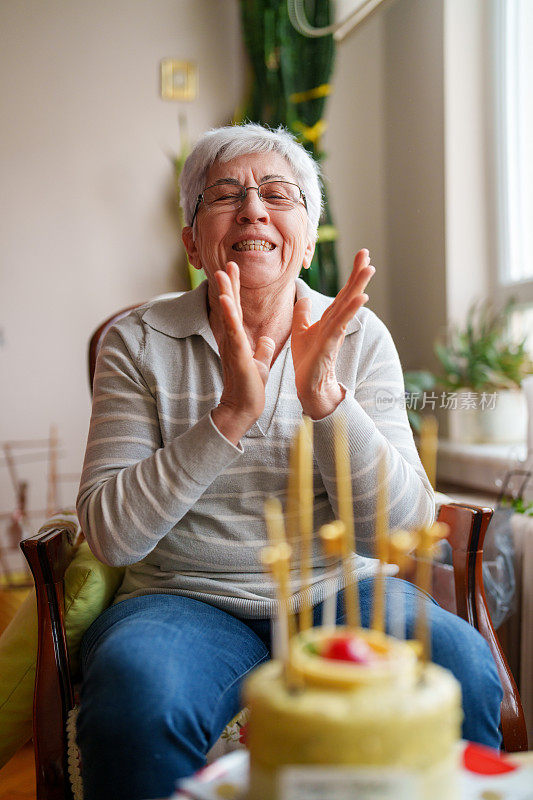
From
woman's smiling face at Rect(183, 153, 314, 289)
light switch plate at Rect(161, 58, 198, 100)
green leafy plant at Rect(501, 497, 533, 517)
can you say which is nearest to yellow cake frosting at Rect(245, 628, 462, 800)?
woman's smiling face at Rect(183, 153, 314, 289)

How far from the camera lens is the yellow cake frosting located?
1.71ft

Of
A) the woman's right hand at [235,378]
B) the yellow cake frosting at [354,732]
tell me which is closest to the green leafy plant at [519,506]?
the woman's right hand at [235,378]

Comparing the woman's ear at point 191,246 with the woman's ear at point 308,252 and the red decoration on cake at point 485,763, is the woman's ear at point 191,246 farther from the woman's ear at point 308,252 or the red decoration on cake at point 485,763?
the red decoration on cake at point 485,763

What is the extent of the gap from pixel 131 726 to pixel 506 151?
6.07 feet

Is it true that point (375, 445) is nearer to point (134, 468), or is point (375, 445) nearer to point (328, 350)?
point (328, 350)

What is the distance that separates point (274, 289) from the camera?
1.23m

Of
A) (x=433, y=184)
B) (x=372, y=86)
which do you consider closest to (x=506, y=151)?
(x=433, y=184)

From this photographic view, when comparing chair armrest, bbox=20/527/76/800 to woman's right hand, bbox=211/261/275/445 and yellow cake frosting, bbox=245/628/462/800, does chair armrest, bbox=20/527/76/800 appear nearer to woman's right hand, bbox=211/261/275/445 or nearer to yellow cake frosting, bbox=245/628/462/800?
woman's right hand, bbox=211/261/275/445

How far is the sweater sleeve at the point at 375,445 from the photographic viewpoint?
1032 millimetres

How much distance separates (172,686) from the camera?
873 millimetres

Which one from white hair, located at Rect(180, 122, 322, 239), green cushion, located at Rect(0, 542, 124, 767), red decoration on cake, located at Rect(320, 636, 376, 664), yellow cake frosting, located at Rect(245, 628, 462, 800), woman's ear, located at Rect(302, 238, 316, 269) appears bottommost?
green cushion, located at Rect(0, 542, 124, 767)

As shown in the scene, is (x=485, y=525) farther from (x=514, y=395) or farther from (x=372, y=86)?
(x=372, y=86)

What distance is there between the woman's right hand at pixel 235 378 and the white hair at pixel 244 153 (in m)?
0.36

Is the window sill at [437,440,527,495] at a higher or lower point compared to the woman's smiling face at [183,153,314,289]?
lower
